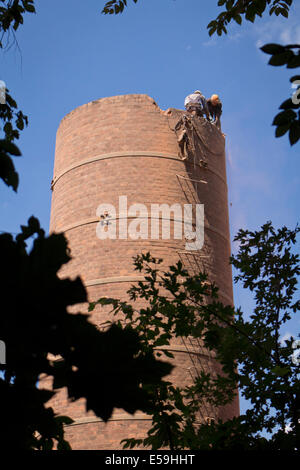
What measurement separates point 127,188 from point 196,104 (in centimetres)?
480

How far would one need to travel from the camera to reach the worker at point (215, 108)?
20.4 meters

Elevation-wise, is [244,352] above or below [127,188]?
below

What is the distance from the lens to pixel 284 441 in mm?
4848

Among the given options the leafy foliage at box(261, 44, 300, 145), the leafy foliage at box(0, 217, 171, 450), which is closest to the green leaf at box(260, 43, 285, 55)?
the leafy foliage at box(261, 44, 300, 145)

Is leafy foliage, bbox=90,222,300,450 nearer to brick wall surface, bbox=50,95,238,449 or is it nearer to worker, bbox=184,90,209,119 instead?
brick wall surface, bbox=50,95,238,449

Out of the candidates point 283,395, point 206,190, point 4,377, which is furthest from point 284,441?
point 206,190

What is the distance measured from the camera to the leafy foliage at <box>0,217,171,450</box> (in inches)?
54.6

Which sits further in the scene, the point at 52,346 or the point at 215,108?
the point at 215,108

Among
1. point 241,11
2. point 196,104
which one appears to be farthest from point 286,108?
point 196,104

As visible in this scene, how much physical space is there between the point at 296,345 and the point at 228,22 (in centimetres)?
371

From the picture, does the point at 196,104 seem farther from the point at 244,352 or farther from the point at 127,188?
the point at 244,352

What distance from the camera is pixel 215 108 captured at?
808 inches

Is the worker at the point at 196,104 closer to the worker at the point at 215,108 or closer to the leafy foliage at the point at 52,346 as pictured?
the worker at the point at 215,108
